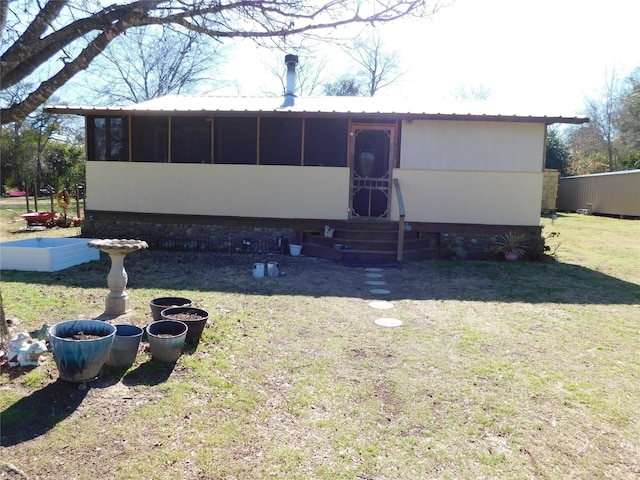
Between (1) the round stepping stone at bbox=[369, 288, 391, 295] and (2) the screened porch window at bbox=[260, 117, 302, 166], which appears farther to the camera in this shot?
(2) the screened porch window at bbox=[260, 117, 302, 166]

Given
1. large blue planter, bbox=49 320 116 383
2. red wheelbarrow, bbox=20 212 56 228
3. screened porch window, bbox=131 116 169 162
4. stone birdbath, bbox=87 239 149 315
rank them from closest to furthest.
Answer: large blue planter, bbox=49 320 116 383 < stone birdbath, bbox=87 239 149 315 < screened porch window, bbox=131 116 169 162 < red wheelbarrow, bbox=20 212 56 228

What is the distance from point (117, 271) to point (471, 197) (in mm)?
6724

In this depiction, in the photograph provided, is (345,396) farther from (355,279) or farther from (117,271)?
(355,279)

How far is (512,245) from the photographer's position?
8.72 metres

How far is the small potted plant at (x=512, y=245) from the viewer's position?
8719mm

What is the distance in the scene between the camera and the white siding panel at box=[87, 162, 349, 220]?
9.01m

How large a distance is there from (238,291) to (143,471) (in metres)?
3.86

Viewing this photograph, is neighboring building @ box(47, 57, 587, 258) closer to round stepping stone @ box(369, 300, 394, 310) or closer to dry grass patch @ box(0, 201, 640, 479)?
round stepping stone @ box(369, 300, 394, 310)

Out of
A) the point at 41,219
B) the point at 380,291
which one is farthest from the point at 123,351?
the point at 41,219

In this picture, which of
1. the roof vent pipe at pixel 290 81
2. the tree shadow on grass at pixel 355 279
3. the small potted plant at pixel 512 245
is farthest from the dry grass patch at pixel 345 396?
the roof vent pipe at pixel 290 81

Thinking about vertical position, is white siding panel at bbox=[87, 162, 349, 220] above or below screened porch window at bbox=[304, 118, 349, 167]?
below

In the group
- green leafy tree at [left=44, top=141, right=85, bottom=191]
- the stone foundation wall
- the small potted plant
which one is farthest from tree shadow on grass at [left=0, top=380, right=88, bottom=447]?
green leafy tree at [left=44, top=141, right=85, bottom=191]

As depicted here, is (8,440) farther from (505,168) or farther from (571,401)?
(505,168)

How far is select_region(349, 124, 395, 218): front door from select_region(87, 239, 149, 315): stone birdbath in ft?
17.7
